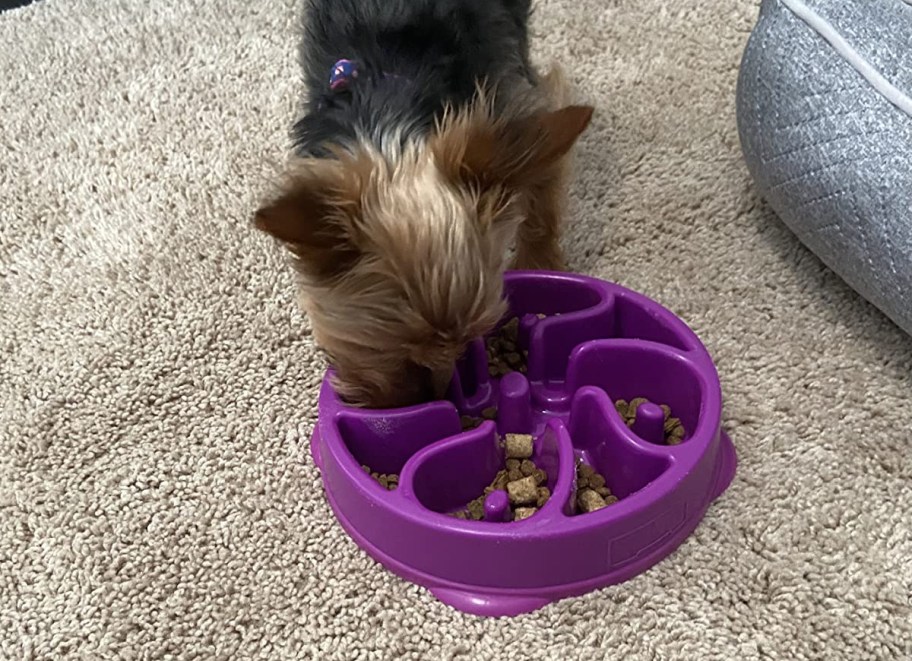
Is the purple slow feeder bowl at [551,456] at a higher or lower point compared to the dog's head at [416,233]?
lower

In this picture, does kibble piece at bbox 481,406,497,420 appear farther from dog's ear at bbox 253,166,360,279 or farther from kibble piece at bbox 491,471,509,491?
dog's ear at bbox 253,166,360,279

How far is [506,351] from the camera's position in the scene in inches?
74.9

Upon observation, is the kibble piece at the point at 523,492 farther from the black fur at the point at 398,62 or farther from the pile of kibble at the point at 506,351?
the black fur at the point at 398,62

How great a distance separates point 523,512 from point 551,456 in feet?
0.43

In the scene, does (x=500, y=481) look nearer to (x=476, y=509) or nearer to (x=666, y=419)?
(x=476, y=509)

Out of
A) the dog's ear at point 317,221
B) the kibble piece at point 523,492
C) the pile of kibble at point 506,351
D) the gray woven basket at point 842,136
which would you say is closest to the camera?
the dog's ear at point 317,221

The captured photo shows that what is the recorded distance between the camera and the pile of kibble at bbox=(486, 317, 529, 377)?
1888mm

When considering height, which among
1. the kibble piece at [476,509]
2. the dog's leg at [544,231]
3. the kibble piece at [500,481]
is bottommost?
the kibble piece at [476,509]

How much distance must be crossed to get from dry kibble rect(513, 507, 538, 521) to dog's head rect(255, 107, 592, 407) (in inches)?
10.5

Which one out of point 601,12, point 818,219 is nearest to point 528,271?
point 818,219

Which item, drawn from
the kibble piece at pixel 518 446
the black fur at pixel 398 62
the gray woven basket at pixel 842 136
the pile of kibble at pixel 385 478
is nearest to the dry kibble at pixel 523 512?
the kibble piece at pixel 518 446

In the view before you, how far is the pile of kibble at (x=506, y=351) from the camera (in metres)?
1.89

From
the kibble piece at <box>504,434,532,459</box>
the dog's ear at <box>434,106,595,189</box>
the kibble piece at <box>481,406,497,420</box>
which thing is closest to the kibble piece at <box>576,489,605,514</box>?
the kibble piece at <box>504,434,532,459</box>

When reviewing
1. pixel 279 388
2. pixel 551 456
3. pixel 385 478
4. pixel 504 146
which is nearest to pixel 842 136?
pixel 504 146
